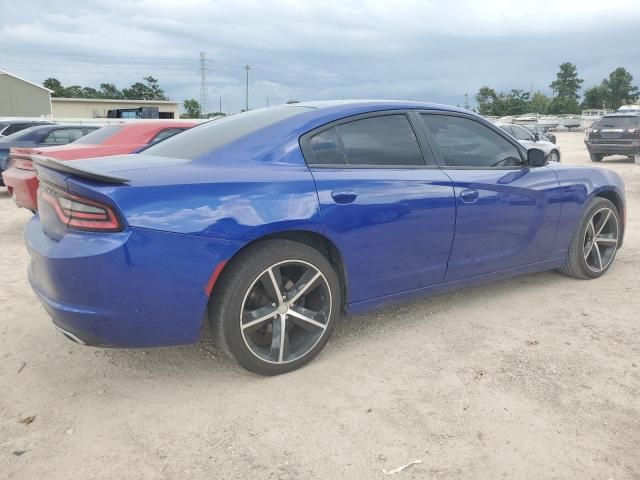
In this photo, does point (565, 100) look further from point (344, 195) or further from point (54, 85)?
point (344, 195)

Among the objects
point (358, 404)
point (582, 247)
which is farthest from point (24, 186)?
point (582, 247)

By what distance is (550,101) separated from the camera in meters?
103

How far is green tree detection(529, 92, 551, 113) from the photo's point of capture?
99.8 metres

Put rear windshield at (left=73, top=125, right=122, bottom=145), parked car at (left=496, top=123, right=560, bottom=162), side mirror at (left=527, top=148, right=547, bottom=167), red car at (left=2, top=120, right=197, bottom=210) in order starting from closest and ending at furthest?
1. side mirror at (left=527, top=148, right=547, bottom=167)
2. red car at (left=2, top=120, right=197, bottom=210)
3. rear windshield at (left=73, top=125, right=122, bottom=145)
4. parked car at (left=496, top=123, right=560, bottom=162)

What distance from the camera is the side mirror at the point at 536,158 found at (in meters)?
4.05

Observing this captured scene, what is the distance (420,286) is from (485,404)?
0.99 m

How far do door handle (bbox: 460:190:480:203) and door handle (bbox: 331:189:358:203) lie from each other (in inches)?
34.3

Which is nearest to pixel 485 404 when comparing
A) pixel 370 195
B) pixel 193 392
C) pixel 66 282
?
pixel 370 195

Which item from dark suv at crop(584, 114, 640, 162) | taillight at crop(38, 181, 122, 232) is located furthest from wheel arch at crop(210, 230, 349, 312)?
dark suv at crop(584, 114, 640, 162)

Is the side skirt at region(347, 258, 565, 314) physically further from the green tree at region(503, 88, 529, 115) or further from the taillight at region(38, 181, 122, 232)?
the green tree at region(503, 88, 529, 115)

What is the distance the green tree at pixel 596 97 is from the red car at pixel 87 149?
109 metres

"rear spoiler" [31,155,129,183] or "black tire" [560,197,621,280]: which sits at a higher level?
"rear spoiler" [31,155,129,183]

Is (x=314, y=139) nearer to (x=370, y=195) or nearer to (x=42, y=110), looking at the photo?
(x=370, y=195)

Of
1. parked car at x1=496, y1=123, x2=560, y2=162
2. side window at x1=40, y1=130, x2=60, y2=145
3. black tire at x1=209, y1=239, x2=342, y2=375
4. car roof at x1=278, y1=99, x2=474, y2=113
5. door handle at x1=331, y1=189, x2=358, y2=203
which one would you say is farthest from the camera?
parked car at x1=496, y1=123, x2=560, y2=162
